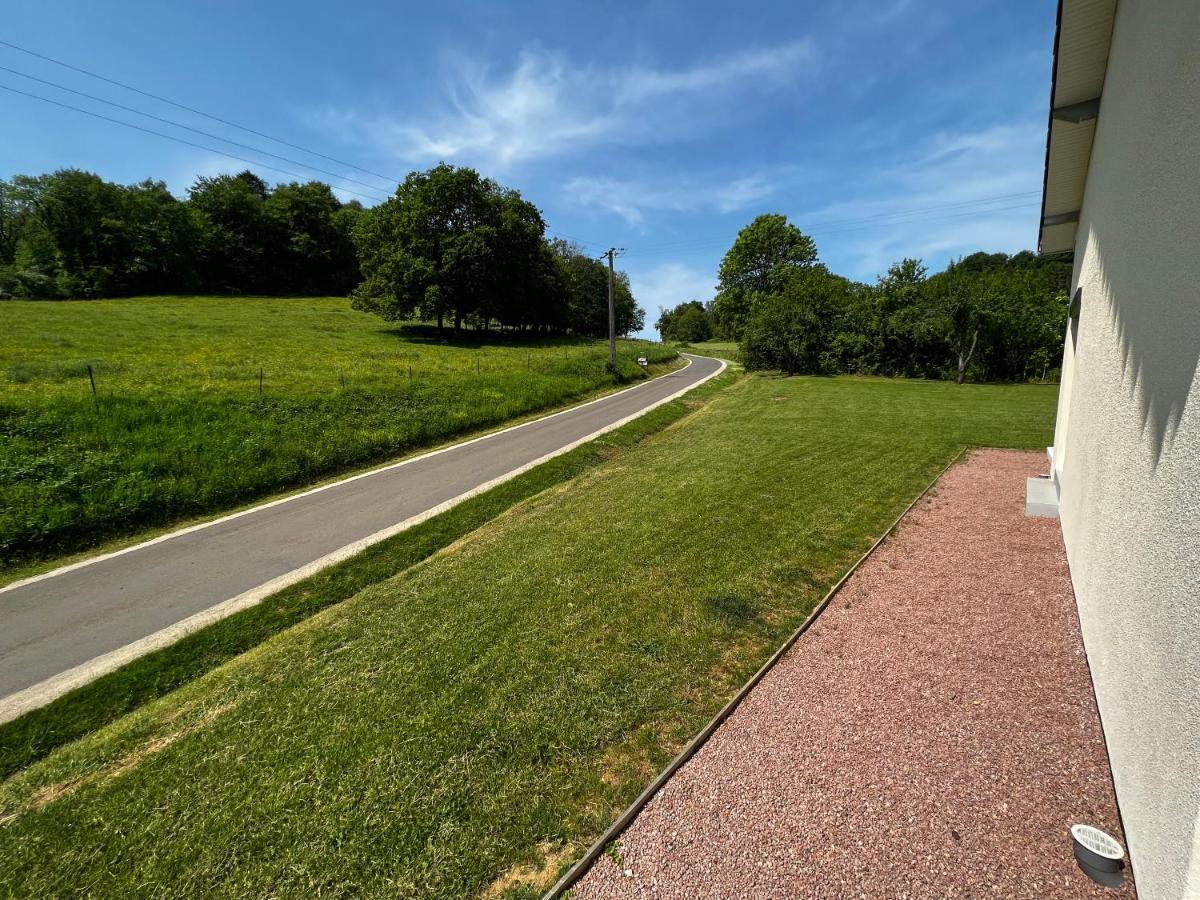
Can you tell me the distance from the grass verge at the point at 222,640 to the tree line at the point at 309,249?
31.0 metres

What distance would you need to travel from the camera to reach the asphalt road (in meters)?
5.54

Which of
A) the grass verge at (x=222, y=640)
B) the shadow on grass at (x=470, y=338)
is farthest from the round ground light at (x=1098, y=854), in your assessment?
the shadow on grass at (x=470, y=338)

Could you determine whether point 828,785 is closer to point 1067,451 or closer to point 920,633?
point 920,633

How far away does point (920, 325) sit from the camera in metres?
28.8

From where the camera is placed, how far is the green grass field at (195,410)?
8984mm

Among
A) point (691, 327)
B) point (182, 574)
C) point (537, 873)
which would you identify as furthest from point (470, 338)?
point (691, 327)

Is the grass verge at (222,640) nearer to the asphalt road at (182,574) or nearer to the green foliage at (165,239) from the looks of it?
the asphalt road at (182,574)

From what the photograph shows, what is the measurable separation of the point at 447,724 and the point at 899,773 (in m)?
3.22

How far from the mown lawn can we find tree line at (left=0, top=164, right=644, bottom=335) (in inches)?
1333

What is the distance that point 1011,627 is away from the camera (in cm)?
466

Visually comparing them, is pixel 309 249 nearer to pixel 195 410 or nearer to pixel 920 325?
pixel 195 410

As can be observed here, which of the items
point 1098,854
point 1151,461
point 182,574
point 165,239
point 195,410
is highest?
point 165,239

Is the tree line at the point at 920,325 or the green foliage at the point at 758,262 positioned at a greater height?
the green foliage at the point at 758,262

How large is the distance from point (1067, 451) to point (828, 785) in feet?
22.5
